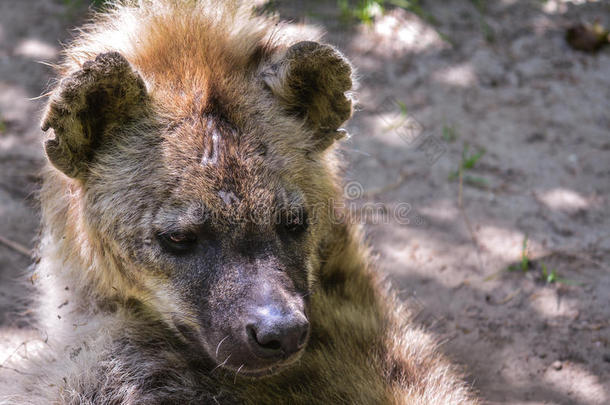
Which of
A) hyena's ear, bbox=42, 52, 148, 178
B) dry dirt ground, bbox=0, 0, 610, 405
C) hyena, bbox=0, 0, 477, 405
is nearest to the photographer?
hyena's ear, bbox=42, 52, 148, 178

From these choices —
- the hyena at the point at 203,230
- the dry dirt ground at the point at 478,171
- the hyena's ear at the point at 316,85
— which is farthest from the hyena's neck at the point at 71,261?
the hyena's ear at the point at 316,85

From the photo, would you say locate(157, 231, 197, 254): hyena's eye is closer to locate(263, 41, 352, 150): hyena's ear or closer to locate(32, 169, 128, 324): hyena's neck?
locate(32, 169, 128, 324): hyena's neck

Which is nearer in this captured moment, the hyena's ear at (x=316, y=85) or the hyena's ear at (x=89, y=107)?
the hyena's ear at (x=89, y=107)

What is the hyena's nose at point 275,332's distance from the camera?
2.77m

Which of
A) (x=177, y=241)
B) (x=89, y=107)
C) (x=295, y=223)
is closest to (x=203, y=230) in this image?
(x=177, y=241)

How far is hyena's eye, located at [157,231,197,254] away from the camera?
306cm

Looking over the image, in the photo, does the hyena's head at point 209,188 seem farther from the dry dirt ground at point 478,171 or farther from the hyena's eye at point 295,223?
the dry dirt ground at point 478,171

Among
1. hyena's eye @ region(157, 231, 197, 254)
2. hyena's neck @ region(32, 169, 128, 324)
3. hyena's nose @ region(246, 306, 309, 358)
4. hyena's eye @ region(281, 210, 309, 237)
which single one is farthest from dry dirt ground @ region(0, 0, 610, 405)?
hyena's nose @ region(246, 306, 309, 358)

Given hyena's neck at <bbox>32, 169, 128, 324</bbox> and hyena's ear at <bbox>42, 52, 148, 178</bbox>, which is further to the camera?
hyena's neck at <bbox>32, 169, 128, 324</bbox>

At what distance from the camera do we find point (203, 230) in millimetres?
3021

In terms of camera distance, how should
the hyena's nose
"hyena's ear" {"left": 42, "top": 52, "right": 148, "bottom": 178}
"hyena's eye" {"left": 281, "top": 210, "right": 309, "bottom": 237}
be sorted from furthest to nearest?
"hyena's eye" {"left": 281, "top": 210, "right": 309, "bottom": 237} < "hyena's ear" {"left": 42, "top": 52, "right": 148, "bottom": 178} < the hyena's nose

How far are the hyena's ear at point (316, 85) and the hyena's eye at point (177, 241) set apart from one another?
93 cm

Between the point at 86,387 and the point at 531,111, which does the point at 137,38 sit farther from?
the point at 531,111

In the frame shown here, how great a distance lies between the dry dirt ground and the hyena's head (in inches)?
40.8
